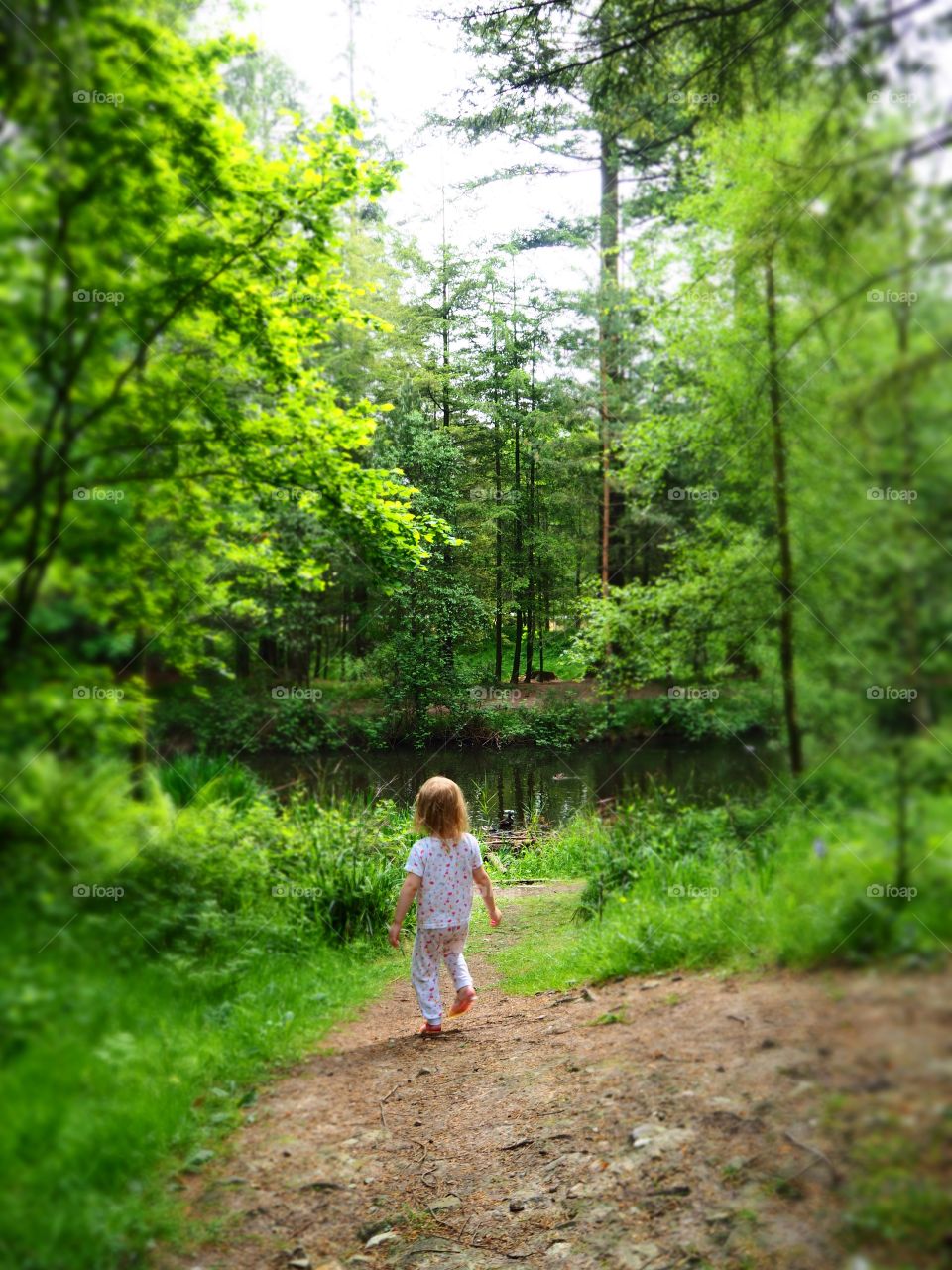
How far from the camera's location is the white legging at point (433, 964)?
4.82 m

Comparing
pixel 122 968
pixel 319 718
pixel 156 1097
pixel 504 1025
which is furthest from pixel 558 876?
pixel 122 968

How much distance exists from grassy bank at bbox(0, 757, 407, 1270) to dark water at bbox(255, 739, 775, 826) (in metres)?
0.50

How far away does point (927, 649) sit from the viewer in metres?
1.57

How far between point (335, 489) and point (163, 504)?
2.64ft

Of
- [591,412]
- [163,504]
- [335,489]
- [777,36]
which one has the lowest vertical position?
[163,504]

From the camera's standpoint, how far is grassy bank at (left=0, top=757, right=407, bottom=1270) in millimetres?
1442

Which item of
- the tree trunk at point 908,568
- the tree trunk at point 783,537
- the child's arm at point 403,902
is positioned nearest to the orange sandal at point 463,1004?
the child's arm at point 403,902

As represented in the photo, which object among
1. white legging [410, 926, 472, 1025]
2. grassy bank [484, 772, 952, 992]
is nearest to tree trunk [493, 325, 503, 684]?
grassy bank [484, 772, 952, 992]

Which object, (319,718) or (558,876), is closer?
(319,718)

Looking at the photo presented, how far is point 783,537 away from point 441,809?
309cm

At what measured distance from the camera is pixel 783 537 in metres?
2.00

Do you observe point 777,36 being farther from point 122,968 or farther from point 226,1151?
point 226,1151

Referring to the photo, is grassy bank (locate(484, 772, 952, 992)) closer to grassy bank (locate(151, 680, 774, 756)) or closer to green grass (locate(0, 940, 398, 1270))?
grassy bank (locate(151, 680, 774, 756))

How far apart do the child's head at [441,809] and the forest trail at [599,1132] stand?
44.3 inches
